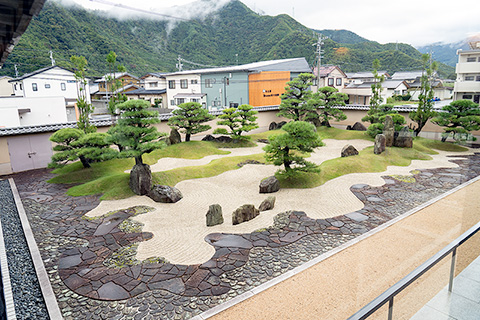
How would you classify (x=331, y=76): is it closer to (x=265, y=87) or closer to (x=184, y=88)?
(x=265, y=87)

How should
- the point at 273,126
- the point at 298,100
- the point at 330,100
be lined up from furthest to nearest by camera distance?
the point at 273,126 < the point at 330,100 < the point at 298,100

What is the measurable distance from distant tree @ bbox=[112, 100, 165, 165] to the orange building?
785 inches

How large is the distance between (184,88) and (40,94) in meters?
14.1

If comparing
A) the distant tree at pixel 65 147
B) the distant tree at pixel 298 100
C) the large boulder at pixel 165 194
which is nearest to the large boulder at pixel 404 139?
the distant tree at pixel 298 100

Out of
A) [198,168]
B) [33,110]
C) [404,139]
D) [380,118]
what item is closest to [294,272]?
[198,168]

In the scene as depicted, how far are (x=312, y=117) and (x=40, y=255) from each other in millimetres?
19720

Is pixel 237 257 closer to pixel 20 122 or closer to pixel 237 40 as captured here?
pixel 20 122

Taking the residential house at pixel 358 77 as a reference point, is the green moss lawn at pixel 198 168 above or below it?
below

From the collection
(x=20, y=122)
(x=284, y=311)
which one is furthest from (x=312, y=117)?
(x=20, y=122)

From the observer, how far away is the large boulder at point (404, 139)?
54.4 ft

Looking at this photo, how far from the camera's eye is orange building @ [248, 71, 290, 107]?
30.3 meters

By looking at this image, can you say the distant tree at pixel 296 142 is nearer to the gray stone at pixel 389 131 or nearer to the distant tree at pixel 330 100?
the gray stone at pixel 389 131

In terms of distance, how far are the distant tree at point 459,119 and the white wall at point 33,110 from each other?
26.0 metres

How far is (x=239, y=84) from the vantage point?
31.0 metres
